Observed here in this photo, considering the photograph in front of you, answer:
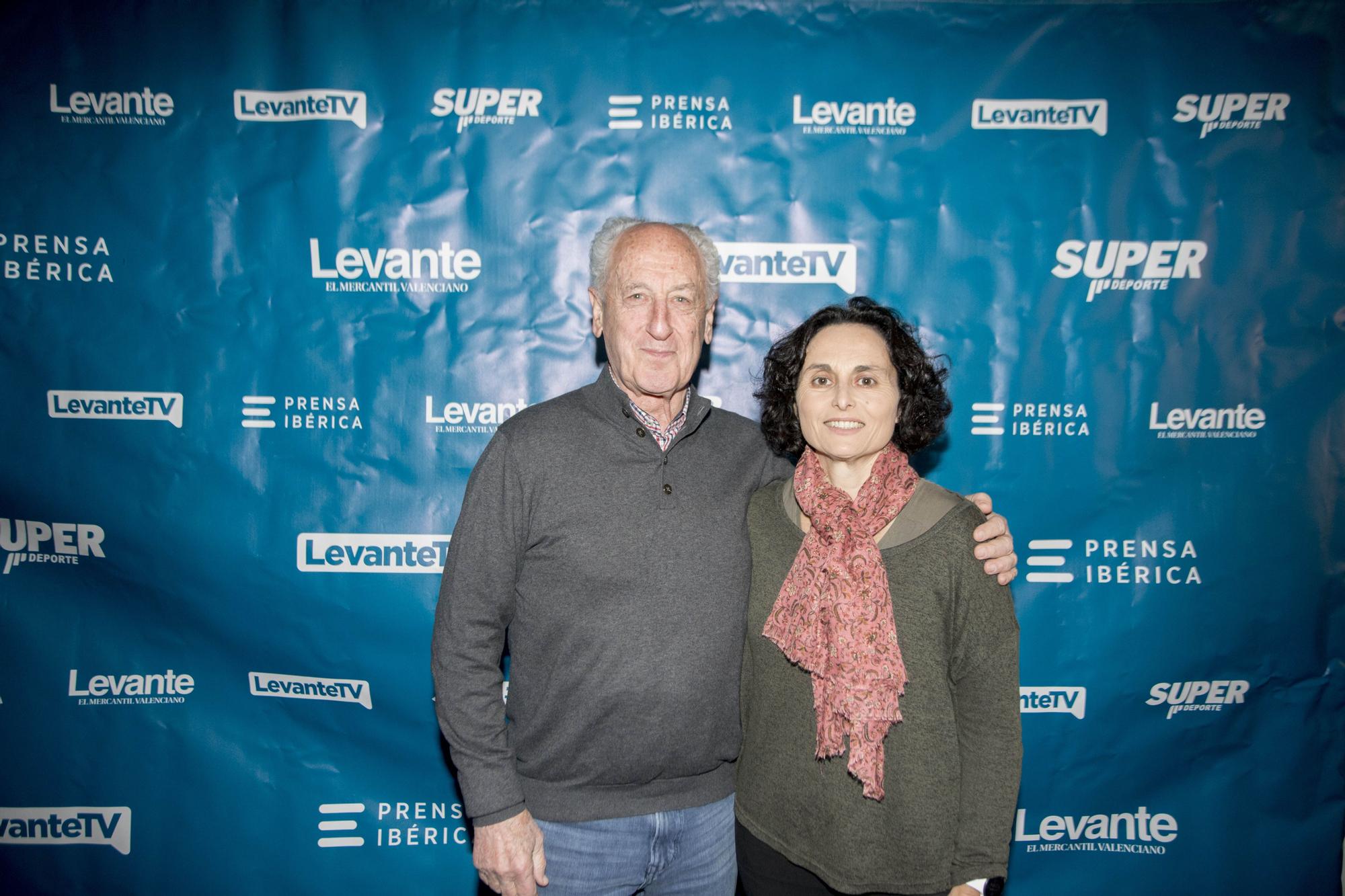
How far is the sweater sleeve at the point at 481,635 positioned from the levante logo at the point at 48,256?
173 centimetres

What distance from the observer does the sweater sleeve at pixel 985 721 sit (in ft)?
3.84

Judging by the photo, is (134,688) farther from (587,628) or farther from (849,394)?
(849,394)

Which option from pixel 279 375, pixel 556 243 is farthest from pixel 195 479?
pixel 556 243

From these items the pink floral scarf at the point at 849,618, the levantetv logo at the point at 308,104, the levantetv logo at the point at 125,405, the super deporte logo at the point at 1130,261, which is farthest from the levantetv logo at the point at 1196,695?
the levantetv logo at the point at 125,405

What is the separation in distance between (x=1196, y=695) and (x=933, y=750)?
154cm

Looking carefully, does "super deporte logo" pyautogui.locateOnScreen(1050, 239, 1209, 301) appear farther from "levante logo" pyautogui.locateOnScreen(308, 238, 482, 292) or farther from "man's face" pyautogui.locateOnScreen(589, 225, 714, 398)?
"levante logo" pyautogui.locateOnScreen(308, 238, 482, 292)

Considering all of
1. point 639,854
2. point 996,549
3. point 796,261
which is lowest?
point 639,854

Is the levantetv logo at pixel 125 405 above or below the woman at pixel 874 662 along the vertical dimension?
above

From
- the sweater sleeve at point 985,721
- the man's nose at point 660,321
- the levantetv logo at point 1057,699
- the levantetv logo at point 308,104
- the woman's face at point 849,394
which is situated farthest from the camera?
the levantetv logo at point 1057,699

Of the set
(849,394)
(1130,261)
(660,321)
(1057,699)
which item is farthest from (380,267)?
(1057,699)

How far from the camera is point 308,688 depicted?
6.88ft

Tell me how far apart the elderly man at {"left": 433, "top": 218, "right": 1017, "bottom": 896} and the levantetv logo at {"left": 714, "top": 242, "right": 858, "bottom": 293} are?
0.66m

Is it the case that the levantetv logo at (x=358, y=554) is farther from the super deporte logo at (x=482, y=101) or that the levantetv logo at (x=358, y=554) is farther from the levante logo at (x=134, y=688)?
the super deporte logo at (x=482, y=101)

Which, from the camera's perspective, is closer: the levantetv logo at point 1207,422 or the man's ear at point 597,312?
the man's ear at point 597,312
